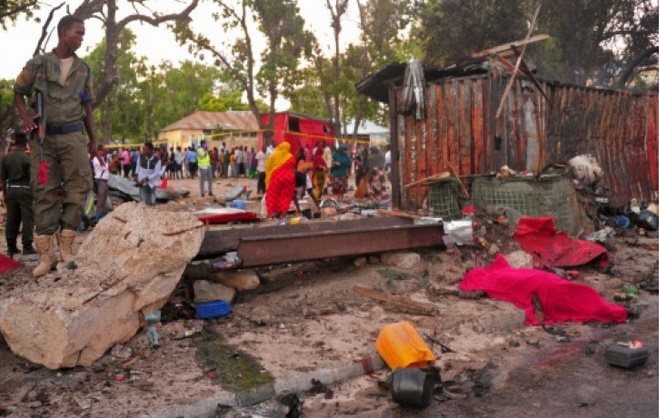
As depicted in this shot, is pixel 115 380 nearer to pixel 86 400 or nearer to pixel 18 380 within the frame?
pixel 86 400

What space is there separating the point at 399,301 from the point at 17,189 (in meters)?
5.01

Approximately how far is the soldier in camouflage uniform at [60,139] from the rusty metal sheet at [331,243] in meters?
1.43

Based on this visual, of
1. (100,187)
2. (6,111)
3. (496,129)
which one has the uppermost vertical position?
(6,111)

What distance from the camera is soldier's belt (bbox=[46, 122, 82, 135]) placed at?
4.40m

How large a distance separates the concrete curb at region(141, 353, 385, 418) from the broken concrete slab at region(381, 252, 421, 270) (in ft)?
7.00

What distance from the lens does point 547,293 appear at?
5.66 meters

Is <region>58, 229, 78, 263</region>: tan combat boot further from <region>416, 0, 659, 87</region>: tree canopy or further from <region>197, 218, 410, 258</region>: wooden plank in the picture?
<region>416, 0, 659, 87</region>: tree canopy

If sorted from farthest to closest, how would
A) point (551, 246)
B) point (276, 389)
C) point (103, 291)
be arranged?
1. point (551, 246)
2. point (103, 291)
3. point (276, 389)

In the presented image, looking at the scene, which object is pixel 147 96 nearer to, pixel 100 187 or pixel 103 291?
pixel 100 187

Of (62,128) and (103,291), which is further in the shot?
(62,128)

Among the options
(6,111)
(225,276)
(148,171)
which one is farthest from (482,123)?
(6,111)

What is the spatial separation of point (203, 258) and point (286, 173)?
217 inches

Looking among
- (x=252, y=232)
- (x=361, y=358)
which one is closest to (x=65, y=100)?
(x=252, y=232)

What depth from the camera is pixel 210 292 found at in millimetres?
5117
